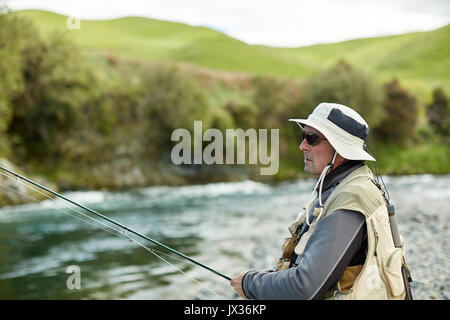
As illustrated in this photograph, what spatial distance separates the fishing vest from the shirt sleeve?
0.04 m

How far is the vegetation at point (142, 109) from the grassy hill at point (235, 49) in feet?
27.4

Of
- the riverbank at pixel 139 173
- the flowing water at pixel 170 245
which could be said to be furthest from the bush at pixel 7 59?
the flowing water at pixel 170 245

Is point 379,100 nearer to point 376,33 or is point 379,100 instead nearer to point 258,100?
point 258,100

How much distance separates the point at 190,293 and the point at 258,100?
106ft

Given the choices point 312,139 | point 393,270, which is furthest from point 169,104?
point 393,270

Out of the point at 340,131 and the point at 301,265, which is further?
the point at 340,131

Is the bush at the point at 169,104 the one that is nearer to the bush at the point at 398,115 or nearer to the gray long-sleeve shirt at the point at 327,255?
the bush at the point at 398,115

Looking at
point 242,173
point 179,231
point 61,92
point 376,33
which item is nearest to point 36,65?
point 61,92

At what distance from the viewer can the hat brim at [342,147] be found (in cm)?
220

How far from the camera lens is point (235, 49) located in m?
76.8

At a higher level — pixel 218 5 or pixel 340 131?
pixel 218 5

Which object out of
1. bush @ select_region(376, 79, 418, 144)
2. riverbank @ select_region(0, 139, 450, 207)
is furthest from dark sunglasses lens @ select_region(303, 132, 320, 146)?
bush @ select_region(376, 79, 418, 144)
